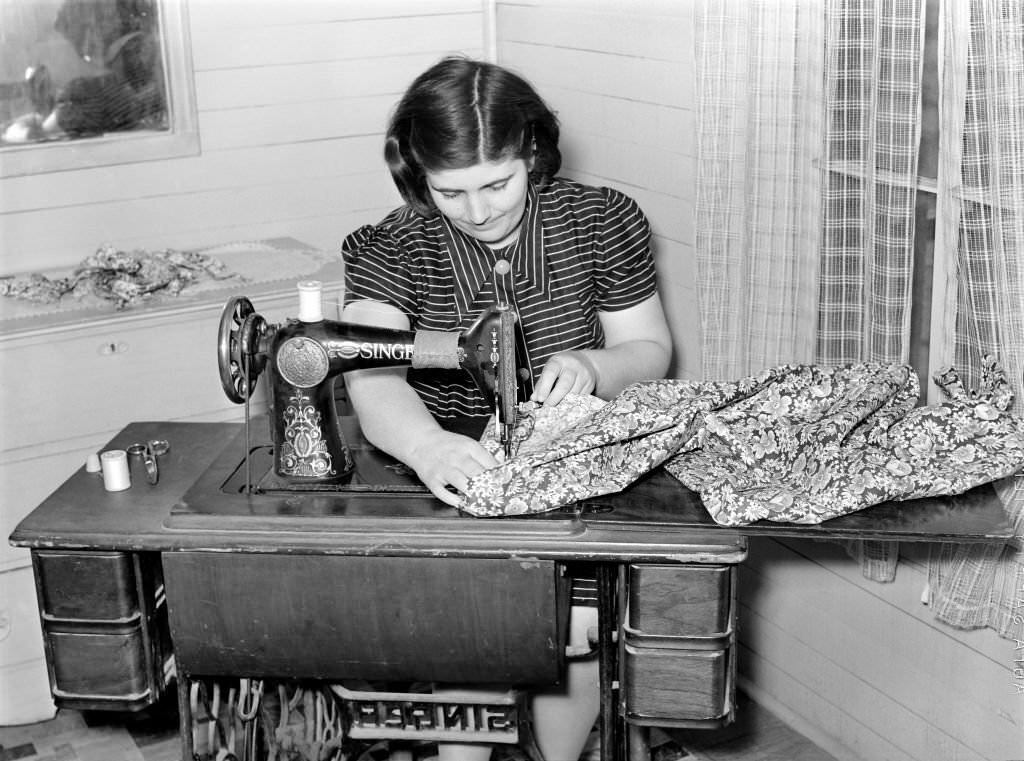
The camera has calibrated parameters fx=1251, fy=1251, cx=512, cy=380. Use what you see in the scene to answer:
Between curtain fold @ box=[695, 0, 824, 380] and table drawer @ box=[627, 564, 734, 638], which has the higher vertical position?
curtain fold @ box=[695, 0, 824, 380]

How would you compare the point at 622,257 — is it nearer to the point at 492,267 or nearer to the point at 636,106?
the point at 492,267

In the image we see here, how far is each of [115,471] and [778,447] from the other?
3.23 feet

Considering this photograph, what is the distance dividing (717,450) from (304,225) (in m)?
1.78

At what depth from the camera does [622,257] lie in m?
2.18

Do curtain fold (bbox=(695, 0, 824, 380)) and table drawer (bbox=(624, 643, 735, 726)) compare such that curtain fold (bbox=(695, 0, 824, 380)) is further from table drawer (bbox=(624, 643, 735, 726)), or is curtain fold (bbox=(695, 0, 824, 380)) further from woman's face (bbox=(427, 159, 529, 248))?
table drawer (bbox=(624, 643, 735, 726))

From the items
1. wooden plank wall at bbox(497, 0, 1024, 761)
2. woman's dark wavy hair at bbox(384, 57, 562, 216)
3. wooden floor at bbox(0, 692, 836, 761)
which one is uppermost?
woman's dark wavy hair at bbox(384, 57, 562, 216)

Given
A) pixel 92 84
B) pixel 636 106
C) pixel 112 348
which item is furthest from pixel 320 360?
pixel 92 84

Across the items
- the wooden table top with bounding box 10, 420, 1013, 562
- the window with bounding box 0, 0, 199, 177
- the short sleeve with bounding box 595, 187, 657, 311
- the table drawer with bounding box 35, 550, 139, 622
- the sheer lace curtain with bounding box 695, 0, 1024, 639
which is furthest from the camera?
the window with bounding box 0, 0, 199, 177

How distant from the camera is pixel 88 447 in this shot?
2.75m

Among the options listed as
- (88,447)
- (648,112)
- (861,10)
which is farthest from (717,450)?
(88,447)

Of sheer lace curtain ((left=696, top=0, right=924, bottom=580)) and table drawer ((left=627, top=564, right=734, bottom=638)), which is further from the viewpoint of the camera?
sheer lace curtain ((left=696, top=0, right=924, bottom=580))

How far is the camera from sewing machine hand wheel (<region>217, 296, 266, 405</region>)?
1.80 metres

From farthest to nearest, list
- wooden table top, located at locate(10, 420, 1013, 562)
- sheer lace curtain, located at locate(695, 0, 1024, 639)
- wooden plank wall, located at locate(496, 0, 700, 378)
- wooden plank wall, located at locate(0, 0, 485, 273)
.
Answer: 1. wooden plank wall, located at locate(0, 0, 485, 273)
2. wooden plank wall, located at locate(496, 0, 700, 378)
3. sheer lace curtain, located at locate(695, 0, 1024, 639)
4. wooden table top, located at locate(10, 420, 1013, 562)

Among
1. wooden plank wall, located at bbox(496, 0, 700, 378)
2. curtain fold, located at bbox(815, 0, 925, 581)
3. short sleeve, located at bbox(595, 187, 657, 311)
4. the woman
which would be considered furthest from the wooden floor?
short sleeve, located at bbox(595, 187, 657, 311)
